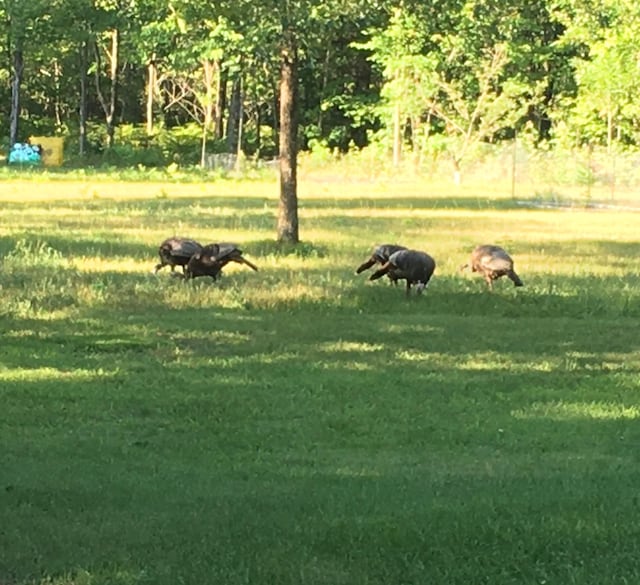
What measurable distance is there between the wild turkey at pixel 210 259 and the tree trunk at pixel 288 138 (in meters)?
5.98

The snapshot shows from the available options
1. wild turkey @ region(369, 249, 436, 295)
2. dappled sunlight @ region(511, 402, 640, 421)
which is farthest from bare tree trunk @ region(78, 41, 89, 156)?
dappled sunlight @ region(511, 402, 640, 421)

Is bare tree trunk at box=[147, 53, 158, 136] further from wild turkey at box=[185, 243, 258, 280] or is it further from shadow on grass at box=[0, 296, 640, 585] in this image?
shadow on grass at box=[0, 296, 640, 585]

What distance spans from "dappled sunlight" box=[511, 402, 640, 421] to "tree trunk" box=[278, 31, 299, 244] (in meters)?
13.3

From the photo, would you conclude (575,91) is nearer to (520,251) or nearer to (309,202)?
(309,202)

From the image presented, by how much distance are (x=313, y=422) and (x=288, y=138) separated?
1418 cm

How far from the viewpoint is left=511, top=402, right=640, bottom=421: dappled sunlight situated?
10.2 m

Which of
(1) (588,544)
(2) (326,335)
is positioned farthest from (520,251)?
(1) (588,544)

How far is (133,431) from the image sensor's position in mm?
9328

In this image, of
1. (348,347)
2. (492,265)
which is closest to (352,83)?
(492,265)

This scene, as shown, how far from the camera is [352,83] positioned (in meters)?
76.9

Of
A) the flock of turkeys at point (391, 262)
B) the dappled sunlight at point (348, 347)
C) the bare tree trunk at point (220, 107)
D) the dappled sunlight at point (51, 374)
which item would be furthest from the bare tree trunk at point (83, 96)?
the dappled sunlight at point (51, 374)

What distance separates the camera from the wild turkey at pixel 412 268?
1691 centimetres

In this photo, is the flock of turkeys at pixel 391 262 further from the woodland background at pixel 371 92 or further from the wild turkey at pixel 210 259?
the woodland background at pixel 371 92

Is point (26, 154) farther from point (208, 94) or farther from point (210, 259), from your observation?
point (210, 259)
